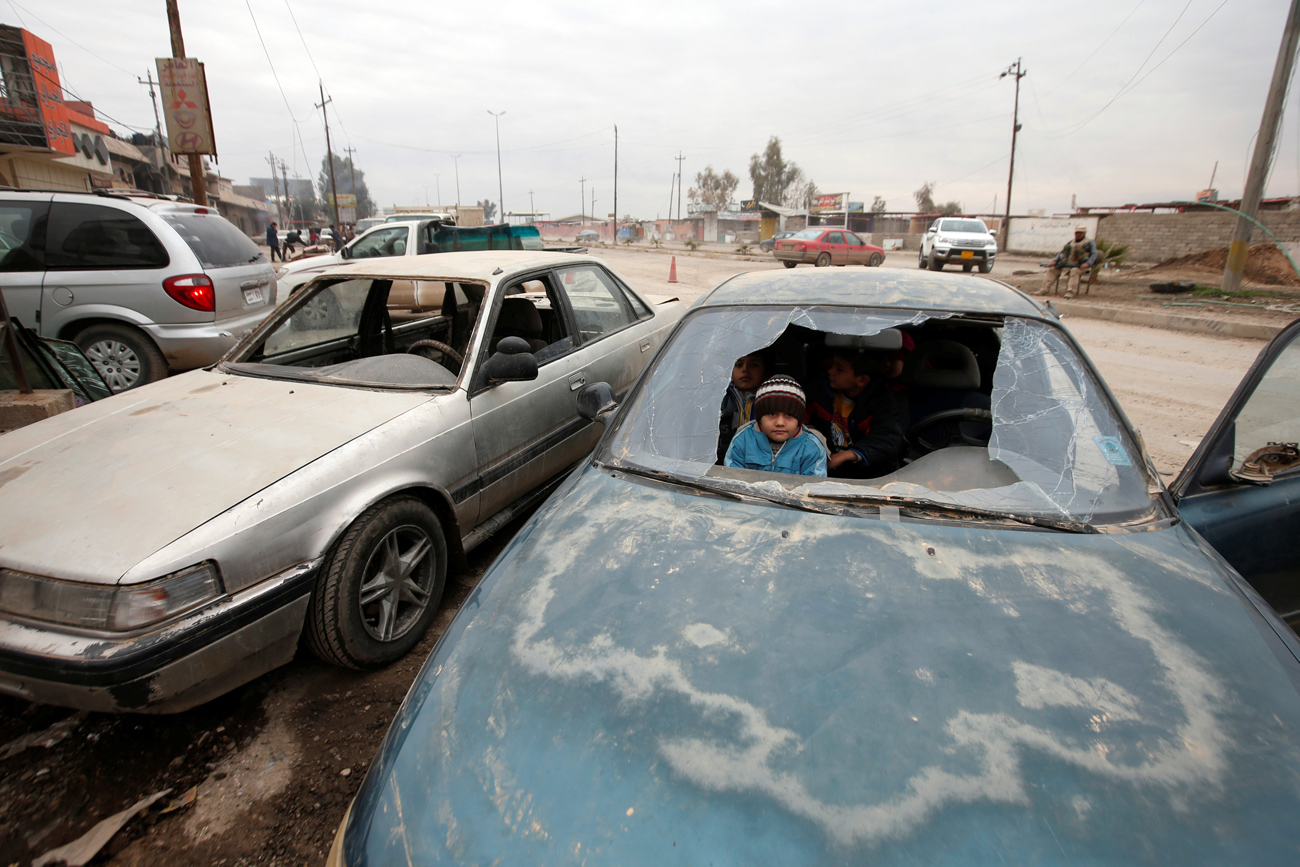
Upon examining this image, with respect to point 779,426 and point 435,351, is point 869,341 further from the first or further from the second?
point 435,351

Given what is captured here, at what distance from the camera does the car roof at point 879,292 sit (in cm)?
235

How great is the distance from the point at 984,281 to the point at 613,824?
2.45m

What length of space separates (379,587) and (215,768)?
74 centimetres

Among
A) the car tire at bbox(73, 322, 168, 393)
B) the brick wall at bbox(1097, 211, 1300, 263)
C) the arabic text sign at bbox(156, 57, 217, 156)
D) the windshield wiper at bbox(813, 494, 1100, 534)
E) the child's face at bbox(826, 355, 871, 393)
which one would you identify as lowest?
the car tire at bbox(73, 322, 168, 393)

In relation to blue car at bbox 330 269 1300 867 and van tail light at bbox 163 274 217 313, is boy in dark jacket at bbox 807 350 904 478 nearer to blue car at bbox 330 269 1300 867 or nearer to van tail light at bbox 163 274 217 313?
blue car at bbox 330 269 1300 867

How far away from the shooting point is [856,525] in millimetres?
1699

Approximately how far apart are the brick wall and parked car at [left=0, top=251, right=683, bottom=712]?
73.0 feet

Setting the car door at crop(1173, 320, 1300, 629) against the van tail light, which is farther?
the van tail light

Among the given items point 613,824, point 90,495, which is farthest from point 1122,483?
point 90,495

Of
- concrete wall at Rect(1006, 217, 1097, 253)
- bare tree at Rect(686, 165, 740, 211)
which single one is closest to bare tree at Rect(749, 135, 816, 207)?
bare tree at Rect(686, 165, 740, 211)

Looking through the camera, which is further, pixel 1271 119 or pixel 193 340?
pixel 1271 119

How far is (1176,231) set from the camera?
68.4 ft

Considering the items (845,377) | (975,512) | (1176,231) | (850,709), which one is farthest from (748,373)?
(1176,231)

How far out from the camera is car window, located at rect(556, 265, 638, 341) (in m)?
4.01
